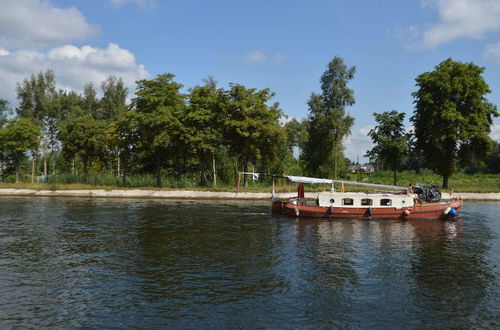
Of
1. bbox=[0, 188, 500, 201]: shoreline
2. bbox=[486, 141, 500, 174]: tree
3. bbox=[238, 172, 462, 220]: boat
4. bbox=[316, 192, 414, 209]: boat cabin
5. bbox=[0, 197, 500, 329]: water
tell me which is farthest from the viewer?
bbox=[486, 141, 500, 174]: tree

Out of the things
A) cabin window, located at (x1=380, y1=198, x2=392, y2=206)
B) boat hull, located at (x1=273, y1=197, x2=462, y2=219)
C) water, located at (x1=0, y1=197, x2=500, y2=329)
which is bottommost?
water, located at (x1=0, y1=197, x2=500, y2=329)

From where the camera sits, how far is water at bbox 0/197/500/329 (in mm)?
16688

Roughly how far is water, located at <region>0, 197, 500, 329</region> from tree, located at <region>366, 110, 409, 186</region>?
37.3m

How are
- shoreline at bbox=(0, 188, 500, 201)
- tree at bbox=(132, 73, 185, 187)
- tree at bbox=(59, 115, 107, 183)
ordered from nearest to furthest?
shoreline at bbox=(0, 188, 500, 201)
tree at bbox=(132, 73, 185, 187)
tree at bbox=(59, 115, 107, 183)

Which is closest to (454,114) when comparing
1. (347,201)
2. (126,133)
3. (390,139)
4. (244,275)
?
(390,139)

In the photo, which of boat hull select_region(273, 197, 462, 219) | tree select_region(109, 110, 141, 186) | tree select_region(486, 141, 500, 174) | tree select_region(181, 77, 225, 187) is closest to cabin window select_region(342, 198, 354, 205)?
boat hull select_region(273, 197, 462, 219)

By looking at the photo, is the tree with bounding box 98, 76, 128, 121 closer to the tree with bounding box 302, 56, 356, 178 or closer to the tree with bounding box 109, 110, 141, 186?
the tree with bounding box 109, 110, 141, 186

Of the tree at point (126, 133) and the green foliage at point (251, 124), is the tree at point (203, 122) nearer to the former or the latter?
the green foliage at point (251, 124)

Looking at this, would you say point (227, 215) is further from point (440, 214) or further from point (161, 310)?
point (161, 310)

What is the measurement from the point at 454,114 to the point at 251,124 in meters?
34.9

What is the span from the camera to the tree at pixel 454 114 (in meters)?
72.4

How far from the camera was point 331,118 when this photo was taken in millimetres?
81812

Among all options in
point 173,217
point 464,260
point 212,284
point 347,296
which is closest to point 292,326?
point 347,296

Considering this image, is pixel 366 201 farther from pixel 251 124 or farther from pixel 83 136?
pixel 83 136
